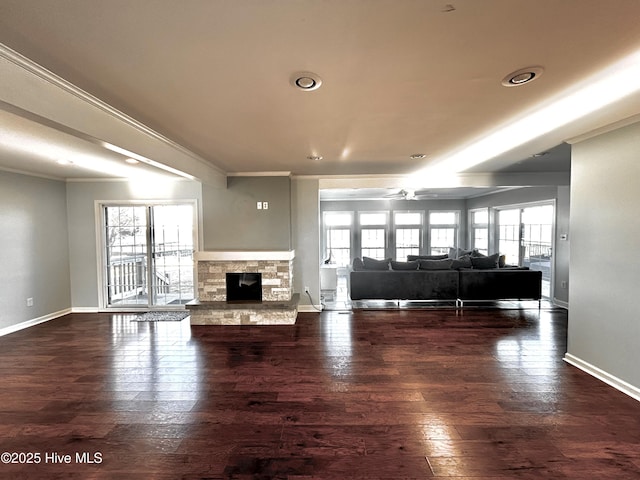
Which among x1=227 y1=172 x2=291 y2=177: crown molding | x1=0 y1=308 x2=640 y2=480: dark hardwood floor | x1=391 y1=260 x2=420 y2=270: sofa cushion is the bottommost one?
x1=0 y1=308 x2=640 y2=480: dark hardwood floor

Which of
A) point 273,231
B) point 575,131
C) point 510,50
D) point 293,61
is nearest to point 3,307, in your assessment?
point 273,231

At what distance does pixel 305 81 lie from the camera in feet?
6.14

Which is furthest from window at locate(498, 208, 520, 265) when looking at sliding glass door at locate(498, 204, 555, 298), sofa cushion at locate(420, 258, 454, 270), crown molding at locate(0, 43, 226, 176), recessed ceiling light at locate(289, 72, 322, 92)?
crown molding at locate(0, 43, 226, 176)

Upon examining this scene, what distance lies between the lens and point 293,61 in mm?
1660

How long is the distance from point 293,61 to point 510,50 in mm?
1184

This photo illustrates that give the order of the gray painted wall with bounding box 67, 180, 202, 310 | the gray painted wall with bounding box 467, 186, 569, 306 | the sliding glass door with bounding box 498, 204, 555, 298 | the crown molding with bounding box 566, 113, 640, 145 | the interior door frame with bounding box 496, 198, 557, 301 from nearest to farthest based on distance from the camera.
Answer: the crown molding with bounding box 566, 113, 640, 145, the gray painted wall with bounding box 67, 180, 202, 310, the gray painted wall with bounding box 467, 186, 569, 306, the interior door frame with bounding box 496, 198, 557, 301, the sliding glass door with bounding box 498, 204, 555, 298

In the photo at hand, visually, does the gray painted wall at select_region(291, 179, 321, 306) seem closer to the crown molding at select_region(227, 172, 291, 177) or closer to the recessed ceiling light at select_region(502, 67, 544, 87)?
the crown molding at select_region(227, 172, 291, 177)

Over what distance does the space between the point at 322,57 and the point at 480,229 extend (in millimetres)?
9035

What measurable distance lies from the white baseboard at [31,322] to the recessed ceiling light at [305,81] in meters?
5.51

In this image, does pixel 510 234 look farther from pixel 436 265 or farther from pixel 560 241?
pixel 436 265

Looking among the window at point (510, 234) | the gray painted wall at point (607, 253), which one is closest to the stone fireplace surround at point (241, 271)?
the gray painted wall at point (607, 253)

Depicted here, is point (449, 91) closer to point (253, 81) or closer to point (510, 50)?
point (510, 50)

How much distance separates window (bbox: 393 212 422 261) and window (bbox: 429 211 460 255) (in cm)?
43

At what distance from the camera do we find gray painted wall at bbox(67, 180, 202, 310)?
206 inches
